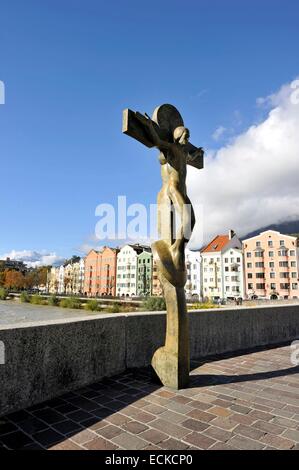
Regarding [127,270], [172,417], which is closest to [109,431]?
[172,417]

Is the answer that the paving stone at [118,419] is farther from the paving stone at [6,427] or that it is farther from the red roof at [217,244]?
the red roof at [217,244]

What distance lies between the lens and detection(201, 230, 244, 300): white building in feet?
241

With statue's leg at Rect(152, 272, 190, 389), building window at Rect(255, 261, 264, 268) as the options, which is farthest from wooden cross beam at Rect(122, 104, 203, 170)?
building window at Rect(255, 261, 264, 268)

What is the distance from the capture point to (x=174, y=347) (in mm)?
4527

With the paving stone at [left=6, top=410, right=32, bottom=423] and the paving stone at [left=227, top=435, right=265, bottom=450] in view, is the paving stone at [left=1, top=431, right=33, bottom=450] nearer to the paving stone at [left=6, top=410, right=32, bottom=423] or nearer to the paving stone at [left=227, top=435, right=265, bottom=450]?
the paving stone at [left=6, top=410, right=32, bottom=423]

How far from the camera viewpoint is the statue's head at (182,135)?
5062 millimetres

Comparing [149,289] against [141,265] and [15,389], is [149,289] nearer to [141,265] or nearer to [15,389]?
[141,265]

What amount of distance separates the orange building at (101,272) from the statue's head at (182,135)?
90465 millimetres

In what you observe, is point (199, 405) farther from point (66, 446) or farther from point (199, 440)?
point (66, 446)

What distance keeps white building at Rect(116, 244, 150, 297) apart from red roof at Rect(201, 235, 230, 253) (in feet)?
67.2

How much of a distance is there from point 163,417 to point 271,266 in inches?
2790

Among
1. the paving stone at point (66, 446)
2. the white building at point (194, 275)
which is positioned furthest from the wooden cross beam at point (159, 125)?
the white building at point (194, 275)

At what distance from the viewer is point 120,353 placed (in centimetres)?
514

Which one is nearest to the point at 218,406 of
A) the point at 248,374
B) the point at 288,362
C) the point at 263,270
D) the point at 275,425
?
the point at 275,425
